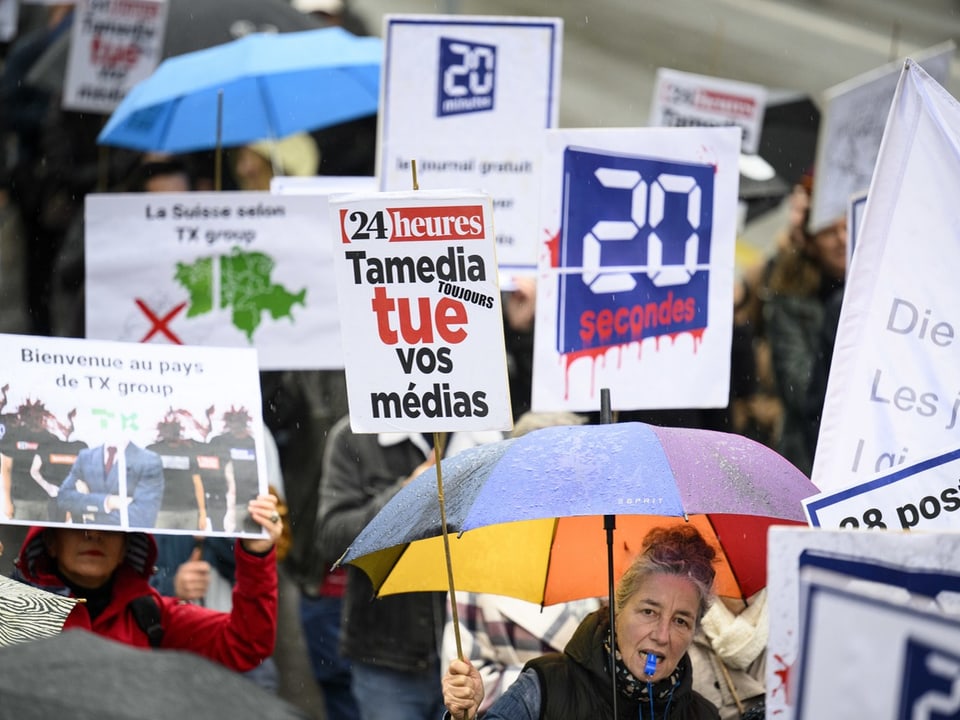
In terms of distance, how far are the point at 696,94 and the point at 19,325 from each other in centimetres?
369


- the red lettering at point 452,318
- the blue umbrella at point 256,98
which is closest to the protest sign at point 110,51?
the blue umbrella at point 256,98

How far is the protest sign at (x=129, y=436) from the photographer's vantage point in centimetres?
459

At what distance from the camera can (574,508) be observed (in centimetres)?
402

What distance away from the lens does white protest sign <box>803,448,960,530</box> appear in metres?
3.96

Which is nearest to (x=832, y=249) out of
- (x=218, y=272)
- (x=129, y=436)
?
(x=218, y=272)

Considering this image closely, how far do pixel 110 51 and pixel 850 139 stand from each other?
3866mm

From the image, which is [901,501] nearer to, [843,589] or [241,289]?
[843,589]

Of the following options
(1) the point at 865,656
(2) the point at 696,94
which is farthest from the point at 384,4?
(1) the point at 865,656

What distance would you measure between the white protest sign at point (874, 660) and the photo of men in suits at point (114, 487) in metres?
2.30

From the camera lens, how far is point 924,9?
31.5 ft

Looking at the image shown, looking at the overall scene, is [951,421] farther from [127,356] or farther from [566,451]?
[127,356]

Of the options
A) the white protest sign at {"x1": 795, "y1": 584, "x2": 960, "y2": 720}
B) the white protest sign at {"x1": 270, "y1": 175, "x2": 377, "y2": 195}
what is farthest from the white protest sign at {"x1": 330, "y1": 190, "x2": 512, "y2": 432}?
the white protest sign at {"x1": 270, "y1": 175, "x2": 377, "y2": 195}

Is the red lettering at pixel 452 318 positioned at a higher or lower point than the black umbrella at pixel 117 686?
higher

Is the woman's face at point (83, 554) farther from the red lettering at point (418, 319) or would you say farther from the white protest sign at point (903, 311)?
the white protest sign at point (903, 311)
